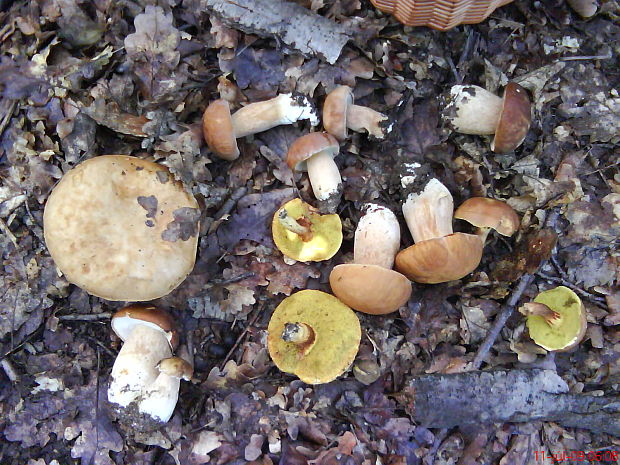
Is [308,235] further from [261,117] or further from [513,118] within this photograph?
[513,118]

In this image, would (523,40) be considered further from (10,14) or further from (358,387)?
(10,14)

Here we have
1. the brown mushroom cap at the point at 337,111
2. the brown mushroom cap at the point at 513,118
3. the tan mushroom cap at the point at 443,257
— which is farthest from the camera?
the brown mushroom cap at the point at 337,111

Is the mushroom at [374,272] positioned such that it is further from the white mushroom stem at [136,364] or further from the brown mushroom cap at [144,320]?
the white mushroom stem at [136,364]

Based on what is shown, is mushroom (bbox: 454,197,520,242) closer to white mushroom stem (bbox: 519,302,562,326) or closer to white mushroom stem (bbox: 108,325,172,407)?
white mushroom stem (bbox: 519,302,562,326)

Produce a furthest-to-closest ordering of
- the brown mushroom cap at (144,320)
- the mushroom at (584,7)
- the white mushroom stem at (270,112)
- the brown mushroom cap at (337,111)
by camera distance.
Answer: the mushroom at (584,7) → the white mushroom stem at (270,112) → the brown mushroom cap at (337,111) → the brown mushroom cap at (144,320)

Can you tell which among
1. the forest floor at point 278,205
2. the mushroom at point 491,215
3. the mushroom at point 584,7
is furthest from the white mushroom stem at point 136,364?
the mushroom at point 584,7

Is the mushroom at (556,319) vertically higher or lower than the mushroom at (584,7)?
lower
